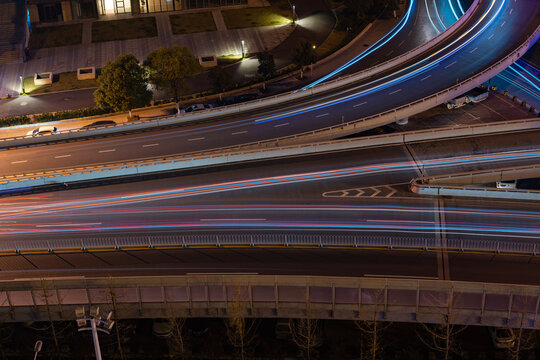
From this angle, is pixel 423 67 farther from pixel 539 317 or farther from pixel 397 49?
pixel 539 317

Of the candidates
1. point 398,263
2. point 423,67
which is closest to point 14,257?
point 398,263

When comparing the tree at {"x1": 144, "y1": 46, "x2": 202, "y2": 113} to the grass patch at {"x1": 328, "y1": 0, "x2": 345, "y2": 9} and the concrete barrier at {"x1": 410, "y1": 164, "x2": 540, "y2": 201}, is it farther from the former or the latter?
the grass patch at {"x1": 328, "y1": 0, "x2": 345, "y2": 9}

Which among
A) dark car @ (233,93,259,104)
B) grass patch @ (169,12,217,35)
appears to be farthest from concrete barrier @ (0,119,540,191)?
grass patch @ (169,12,217,35)

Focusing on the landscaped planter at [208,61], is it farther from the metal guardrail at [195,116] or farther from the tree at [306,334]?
the tree at [306,334]

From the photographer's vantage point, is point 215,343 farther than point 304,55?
No

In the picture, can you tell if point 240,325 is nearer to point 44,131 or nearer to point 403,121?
point 403,121

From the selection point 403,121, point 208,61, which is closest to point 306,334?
point 403,121

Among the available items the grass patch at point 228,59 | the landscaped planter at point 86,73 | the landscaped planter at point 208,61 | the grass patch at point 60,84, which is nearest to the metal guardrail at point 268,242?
the grass patch at point 60,84

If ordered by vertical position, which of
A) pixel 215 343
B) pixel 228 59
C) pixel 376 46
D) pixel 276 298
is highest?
pixel 376 46
